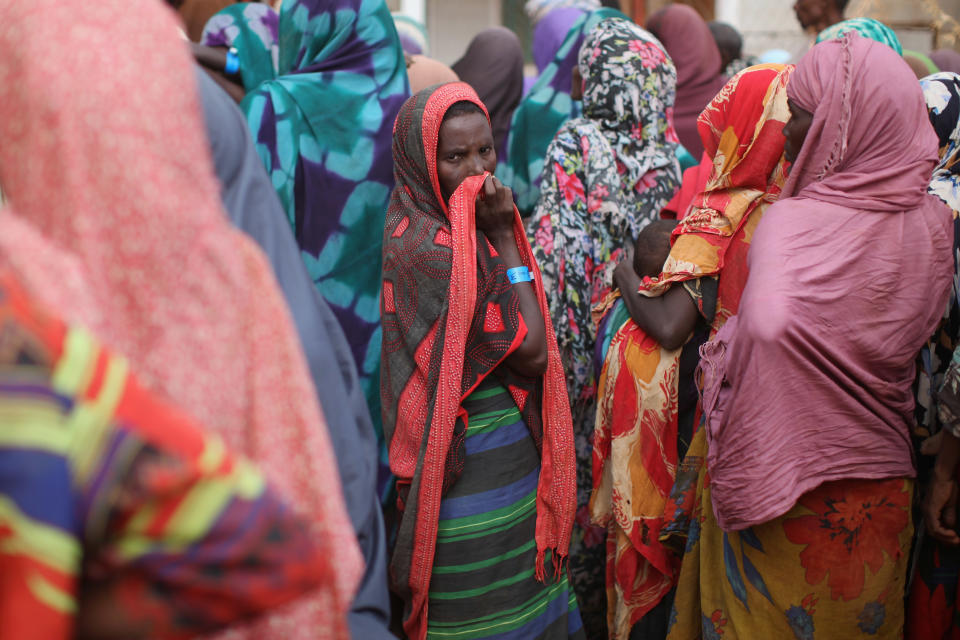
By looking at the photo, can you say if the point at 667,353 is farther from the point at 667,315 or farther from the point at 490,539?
the point at 490,539

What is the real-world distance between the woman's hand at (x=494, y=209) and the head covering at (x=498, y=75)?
6.96 feet

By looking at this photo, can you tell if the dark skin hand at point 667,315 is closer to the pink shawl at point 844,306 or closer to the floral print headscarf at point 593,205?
the pink shawl at point 844,306

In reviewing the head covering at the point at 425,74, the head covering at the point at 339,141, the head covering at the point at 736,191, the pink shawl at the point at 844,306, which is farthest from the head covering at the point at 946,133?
the head covering at the point at 425,74

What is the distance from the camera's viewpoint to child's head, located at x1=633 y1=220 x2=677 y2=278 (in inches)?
95.5

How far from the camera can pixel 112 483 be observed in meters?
0.59

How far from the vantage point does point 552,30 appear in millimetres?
4484

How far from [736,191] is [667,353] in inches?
21.1

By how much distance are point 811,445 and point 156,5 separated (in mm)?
1688

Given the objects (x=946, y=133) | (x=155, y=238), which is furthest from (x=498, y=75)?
(x=155, y=238)

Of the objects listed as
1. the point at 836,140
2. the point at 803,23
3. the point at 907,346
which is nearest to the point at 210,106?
the point at 836,140

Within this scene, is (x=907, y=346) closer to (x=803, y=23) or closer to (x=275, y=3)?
(x=275, y=3)

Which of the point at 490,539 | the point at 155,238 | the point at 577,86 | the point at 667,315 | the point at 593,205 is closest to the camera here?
the point at 155,238

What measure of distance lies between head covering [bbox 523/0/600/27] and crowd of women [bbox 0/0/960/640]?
1151 mm

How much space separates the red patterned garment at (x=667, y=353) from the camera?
2.20 metres
